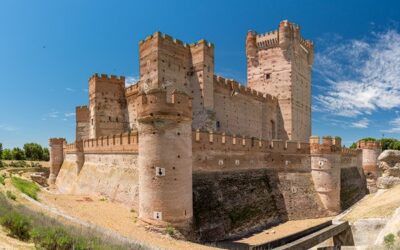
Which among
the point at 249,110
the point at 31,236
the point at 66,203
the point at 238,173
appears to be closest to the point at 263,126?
the point at 249,110

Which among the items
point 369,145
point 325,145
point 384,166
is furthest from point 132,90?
point 369,145

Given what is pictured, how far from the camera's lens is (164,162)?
469 inches

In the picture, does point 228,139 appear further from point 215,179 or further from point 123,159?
point 123,159

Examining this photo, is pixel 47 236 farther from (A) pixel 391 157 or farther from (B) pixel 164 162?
(A) pixel 391 157

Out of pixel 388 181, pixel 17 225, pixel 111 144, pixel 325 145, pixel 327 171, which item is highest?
pixel 111 144

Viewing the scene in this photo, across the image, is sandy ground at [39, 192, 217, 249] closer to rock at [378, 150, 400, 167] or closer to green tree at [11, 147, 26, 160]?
rock at [378, 150, 400, 167]

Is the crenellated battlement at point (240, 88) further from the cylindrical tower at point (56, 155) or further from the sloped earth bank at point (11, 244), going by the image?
the sloped earth bank at point (11, 244)

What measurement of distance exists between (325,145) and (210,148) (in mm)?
9174

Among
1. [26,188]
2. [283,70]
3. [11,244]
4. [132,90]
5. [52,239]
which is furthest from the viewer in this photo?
[283,70]

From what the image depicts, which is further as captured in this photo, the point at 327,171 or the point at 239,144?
the point at 327,171

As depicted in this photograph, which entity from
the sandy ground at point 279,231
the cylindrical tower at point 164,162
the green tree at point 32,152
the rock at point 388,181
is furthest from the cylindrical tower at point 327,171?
the green tree at point 32,152

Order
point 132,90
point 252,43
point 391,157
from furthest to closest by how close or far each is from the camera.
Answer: point 252,43
point 132,90
point 391,157

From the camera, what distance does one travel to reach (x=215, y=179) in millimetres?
15641

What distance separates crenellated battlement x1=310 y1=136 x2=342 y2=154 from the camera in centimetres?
1983
